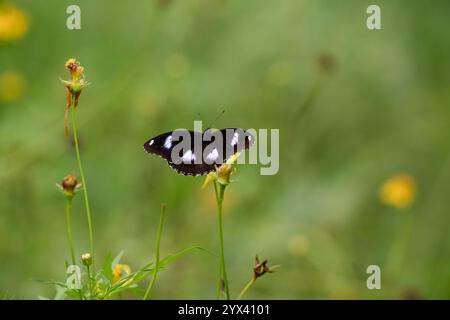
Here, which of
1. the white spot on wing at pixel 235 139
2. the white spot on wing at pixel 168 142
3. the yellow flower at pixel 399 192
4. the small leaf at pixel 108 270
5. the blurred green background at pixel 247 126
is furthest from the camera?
the yellow flower at pixel 399 192

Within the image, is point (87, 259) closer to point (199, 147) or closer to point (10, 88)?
point (199, 147)

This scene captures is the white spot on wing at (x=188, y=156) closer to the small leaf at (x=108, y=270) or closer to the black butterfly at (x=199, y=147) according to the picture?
the black butterfly at (x=199, y=147)

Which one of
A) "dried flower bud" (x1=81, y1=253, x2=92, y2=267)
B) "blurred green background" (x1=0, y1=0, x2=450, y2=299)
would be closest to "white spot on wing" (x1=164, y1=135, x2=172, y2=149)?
"dried flower bud" (x1=81, y1=253, x2=92, y2=267)

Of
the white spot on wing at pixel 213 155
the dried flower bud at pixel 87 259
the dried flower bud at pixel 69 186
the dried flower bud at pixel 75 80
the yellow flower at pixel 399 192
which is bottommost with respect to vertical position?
the yellow flower at pixel 399 192

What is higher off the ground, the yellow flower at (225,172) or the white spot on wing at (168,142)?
the white spot on wing at (168,142)

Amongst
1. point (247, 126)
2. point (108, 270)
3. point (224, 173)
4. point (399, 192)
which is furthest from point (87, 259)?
point (247, 126)

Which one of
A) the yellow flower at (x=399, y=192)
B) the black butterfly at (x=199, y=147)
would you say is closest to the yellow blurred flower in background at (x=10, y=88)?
the yellow flower at (x=399, y=192)
